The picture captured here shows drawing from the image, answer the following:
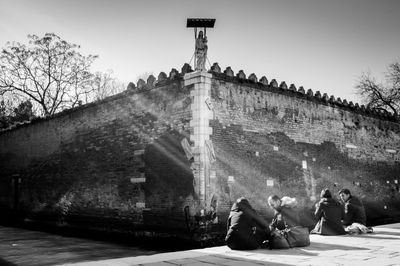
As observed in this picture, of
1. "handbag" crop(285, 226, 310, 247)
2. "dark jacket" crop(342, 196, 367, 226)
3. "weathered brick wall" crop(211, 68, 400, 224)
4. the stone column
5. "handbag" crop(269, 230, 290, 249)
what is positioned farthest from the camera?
"weathered brick wall" crop(211, 68, 400, 224)

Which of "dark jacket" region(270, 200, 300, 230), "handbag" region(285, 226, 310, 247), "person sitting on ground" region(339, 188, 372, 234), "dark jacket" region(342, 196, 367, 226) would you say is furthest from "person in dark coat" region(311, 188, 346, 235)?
"handbag" region(285, 226, 310, 247)

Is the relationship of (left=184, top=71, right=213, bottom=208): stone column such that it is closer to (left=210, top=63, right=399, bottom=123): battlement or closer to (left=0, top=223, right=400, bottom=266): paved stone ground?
(left=210, top=63, right=399, bottom=123): battlement

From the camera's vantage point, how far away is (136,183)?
11680 mm

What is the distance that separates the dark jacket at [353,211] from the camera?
31.1ft

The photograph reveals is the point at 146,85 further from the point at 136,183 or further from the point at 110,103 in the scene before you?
the point at 136,183

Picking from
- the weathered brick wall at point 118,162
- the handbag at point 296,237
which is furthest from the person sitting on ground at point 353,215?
the weathered brick wall at point 118,162

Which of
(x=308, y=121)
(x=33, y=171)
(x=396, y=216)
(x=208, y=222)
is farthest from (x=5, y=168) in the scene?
(x=396, y=216)

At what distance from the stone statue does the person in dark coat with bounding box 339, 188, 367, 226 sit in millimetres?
5398

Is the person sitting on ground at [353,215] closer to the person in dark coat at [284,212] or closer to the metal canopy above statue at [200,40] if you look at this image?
the person in dark coat at [284,212]

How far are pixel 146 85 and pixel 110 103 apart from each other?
6.72ft

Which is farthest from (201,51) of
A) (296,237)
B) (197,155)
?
(296,237)

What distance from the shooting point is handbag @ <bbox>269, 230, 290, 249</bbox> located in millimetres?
7035

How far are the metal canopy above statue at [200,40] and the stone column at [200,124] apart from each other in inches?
15.3

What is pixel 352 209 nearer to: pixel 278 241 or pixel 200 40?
pixel 278 241
